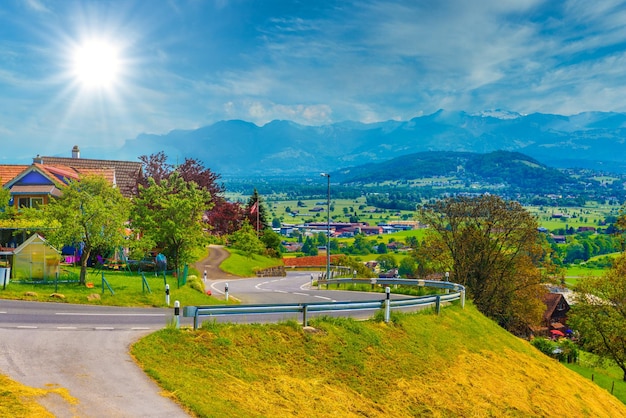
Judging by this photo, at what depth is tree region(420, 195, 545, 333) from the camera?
40125mm

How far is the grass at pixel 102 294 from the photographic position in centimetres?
2288

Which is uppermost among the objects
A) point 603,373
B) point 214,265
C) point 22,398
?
point 22,398

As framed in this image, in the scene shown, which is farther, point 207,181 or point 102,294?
point 207,181

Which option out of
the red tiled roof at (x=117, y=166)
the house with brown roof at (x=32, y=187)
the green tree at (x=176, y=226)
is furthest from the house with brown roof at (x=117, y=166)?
the green tree at (x=176, y=226)

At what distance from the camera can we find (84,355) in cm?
1370

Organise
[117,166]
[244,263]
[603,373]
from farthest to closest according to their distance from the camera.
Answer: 1. [117,166]
2. [244,263]
3. [603,373]

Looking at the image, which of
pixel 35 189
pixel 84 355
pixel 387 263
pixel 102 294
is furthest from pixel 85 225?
pixel 387 263

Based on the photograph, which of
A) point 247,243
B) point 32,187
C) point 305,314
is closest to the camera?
point 305,314

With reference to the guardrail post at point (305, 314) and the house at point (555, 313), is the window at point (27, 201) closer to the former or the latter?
the guardrail post at point (305, 314)

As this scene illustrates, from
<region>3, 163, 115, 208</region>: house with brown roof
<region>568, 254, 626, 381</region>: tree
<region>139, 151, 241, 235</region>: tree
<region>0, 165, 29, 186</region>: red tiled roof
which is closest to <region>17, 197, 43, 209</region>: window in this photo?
<region>3, 163, 115, 208</region>: house with brown roof

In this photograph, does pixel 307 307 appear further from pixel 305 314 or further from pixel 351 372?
pixel 351 372

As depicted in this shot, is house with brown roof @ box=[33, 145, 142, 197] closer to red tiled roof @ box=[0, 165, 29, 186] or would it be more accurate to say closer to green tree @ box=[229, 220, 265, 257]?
red tiled roof @ box=[0, 165, 29, 186]

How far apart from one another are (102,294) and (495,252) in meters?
29.9

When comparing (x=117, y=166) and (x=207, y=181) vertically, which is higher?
(x=117, y=166)
